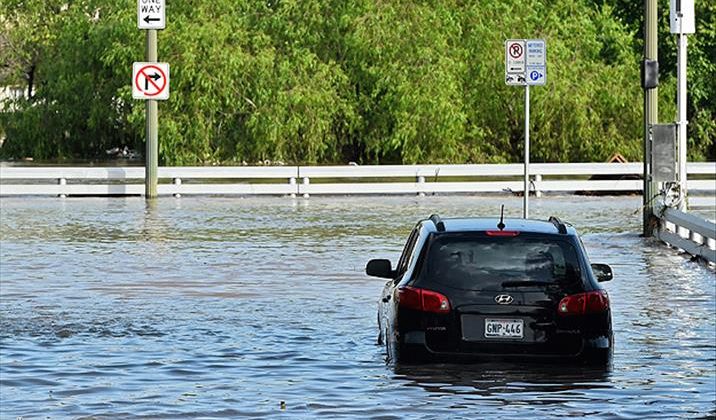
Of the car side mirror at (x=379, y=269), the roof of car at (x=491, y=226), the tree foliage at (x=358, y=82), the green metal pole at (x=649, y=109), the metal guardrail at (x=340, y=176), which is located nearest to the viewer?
the roof of car at (x=491, y=226)

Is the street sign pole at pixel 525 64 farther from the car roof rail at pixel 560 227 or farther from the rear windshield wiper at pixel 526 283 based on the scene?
the rear windshield wiper at pixel 526 283

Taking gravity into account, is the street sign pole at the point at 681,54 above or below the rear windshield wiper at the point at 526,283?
above

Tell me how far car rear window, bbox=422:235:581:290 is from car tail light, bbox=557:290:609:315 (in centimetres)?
14

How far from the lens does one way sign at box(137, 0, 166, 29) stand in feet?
136

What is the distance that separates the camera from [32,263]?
2477 cm

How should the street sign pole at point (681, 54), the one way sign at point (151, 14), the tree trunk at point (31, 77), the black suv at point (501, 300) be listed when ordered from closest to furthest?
the black suv at point (501, 300)
the street sign pole at point (681, 54)
the one way sign at point (151, 14)
the tree trunk at point (31, 77)

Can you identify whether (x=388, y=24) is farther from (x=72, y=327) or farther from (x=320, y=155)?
(x=72, y=327)

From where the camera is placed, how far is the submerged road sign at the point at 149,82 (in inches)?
1633

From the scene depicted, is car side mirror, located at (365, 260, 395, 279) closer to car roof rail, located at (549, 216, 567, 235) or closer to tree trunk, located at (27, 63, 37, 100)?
car roof rail, located at (549, 216, 567, 235)

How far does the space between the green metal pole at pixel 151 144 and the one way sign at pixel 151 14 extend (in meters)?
0.18

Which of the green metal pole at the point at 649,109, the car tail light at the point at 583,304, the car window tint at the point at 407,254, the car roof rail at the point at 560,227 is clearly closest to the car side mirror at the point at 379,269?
the car window tint at the point at 407,254

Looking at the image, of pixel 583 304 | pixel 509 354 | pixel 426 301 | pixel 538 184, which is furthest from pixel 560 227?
pixel 538 184

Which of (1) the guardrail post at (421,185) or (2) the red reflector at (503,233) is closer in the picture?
(2) the red reflector at (503,233)

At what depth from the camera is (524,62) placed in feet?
91.8
